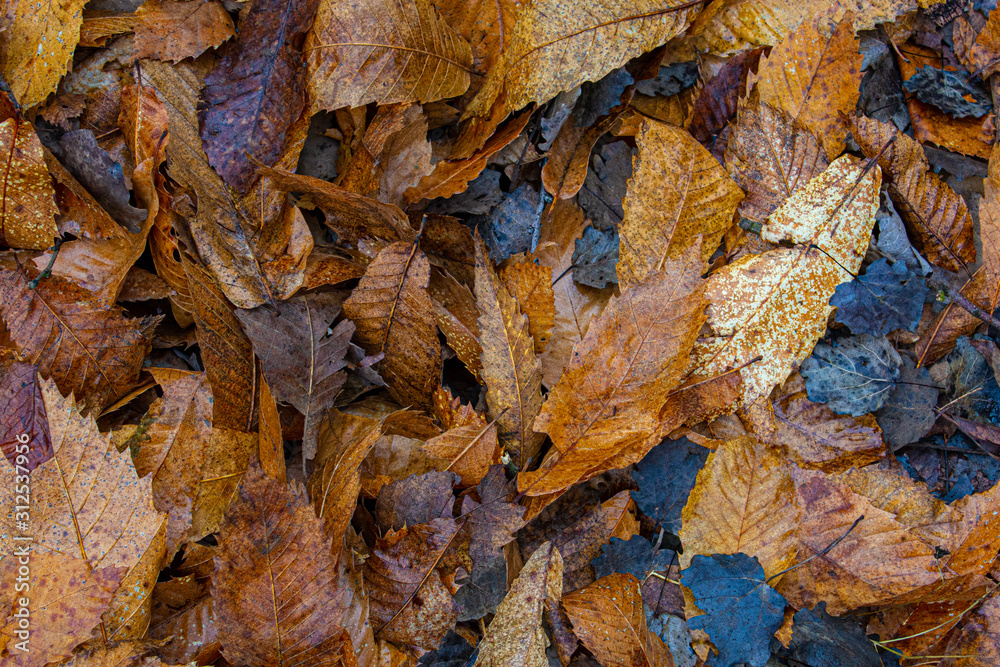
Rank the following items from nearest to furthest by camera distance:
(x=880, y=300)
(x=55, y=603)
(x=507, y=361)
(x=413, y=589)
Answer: (x=55, y=603), (x=413, y=589), (x=507, y=361), (x=880, y=300)

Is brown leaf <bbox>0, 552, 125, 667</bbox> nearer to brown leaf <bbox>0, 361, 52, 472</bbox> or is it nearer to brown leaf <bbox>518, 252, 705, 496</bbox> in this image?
brown leaf <bbox>0, 361, 52, 472</bbox>

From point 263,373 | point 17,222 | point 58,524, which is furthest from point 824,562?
point 17,222

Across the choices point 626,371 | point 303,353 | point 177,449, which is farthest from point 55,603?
point 626,371

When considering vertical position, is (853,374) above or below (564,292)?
below

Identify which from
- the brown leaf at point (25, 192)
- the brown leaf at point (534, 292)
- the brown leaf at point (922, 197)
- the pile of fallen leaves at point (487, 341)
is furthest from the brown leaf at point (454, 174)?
the brown leaf at point (922, 197)

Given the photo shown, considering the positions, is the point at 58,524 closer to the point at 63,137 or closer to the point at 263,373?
the point at 263,373

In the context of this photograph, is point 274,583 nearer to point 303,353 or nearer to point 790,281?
point 303,353
